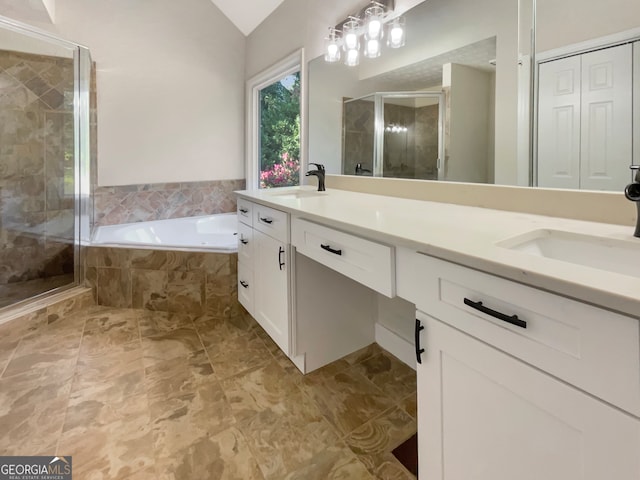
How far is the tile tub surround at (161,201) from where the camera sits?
3057 millimetres

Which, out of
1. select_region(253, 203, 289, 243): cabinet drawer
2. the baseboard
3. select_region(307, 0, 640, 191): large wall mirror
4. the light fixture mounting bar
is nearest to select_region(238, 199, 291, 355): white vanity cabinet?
select_region(253, 203, 289, 243): cabinet drawer

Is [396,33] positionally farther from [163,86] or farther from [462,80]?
[163,86]

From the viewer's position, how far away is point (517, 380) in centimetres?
67

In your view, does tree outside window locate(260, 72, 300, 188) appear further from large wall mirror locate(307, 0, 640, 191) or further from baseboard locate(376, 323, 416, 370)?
baseboard locate(376, 323, 416, 370)

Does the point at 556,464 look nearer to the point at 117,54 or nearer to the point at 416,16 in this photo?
the point at 416,16

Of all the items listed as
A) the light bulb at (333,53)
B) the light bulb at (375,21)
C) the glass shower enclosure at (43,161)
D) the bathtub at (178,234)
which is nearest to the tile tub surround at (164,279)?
the bathtub at (178,234)

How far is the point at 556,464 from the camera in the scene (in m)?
0.63

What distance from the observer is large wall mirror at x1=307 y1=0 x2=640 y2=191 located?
3.47ft

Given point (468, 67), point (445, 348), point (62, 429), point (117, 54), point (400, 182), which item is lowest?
point (62, 429)

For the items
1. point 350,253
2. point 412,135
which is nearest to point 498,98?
point 412,135

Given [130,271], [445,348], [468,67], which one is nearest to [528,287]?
[445,348]

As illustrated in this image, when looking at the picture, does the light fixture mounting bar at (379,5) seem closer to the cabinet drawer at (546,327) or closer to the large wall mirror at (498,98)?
the large wall mirror at (498,98)

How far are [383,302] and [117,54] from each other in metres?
3.00
